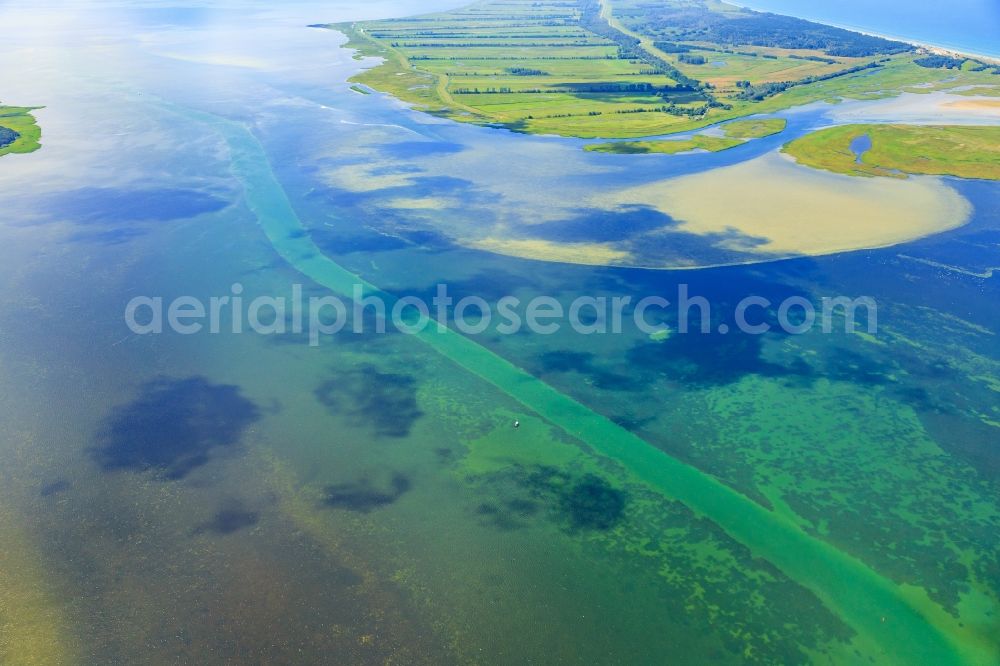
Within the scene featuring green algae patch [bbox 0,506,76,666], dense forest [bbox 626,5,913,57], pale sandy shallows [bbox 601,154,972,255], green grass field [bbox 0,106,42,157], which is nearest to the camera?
green algae patch [bbox 0,506,76,666]

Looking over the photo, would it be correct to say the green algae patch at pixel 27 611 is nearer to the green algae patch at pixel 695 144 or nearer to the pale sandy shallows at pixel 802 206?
the pale sandy shallows at pixel 802 206

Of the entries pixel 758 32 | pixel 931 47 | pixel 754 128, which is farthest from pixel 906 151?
pixel 758 32

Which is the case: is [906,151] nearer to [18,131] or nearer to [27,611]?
[27,611]

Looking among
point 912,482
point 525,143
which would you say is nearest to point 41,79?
point 525,143

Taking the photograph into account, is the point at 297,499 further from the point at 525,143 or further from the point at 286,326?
the point at 525,143

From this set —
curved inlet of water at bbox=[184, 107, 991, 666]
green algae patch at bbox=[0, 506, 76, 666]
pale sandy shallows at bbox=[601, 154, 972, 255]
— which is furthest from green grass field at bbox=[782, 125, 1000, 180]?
green algae patch at bbox=[0, 506, 76, 666]

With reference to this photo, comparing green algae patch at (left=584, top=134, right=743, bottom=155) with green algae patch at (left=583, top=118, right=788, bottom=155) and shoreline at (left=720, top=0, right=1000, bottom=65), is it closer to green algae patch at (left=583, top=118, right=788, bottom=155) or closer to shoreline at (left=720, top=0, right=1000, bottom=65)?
green algae patch at (left=583, top=118, right=788, bottom=155)
